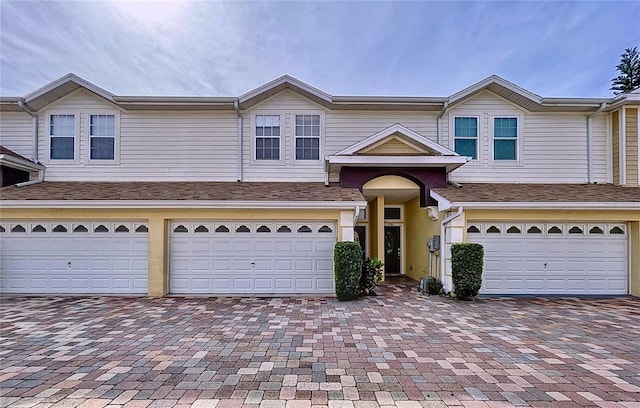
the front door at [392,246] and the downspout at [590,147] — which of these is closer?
the downspout at [590,147]

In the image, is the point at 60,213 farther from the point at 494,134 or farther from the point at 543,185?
the point at 543,185

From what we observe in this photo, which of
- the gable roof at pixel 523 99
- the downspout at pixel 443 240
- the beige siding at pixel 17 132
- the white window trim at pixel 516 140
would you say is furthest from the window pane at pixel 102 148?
the white window trim at pixel 516 140

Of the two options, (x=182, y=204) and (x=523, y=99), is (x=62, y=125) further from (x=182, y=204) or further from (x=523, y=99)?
(x=523, y=99)

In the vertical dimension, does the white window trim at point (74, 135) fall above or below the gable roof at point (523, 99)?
below

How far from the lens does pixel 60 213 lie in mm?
8648

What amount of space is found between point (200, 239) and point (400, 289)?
19.9ft

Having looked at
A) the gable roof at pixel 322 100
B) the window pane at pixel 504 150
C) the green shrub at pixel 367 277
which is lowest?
the green shrub at pixel 367 277

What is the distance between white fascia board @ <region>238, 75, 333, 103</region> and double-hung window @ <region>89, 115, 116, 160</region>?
4537 mm

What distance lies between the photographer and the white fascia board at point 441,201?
871 centimetres

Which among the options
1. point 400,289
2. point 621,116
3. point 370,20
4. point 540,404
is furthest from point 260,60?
point 540,404

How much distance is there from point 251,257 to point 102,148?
6.62 meters

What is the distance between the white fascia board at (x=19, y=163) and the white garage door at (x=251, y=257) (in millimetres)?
5516

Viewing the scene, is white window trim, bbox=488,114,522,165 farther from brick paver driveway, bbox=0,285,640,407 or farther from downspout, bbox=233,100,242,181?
downspout, bbox=233,100,242,181

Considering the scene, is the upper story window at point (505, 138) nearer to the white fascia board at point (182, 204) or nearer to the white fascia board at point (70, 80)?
the white fascia board at point (182, 204)
